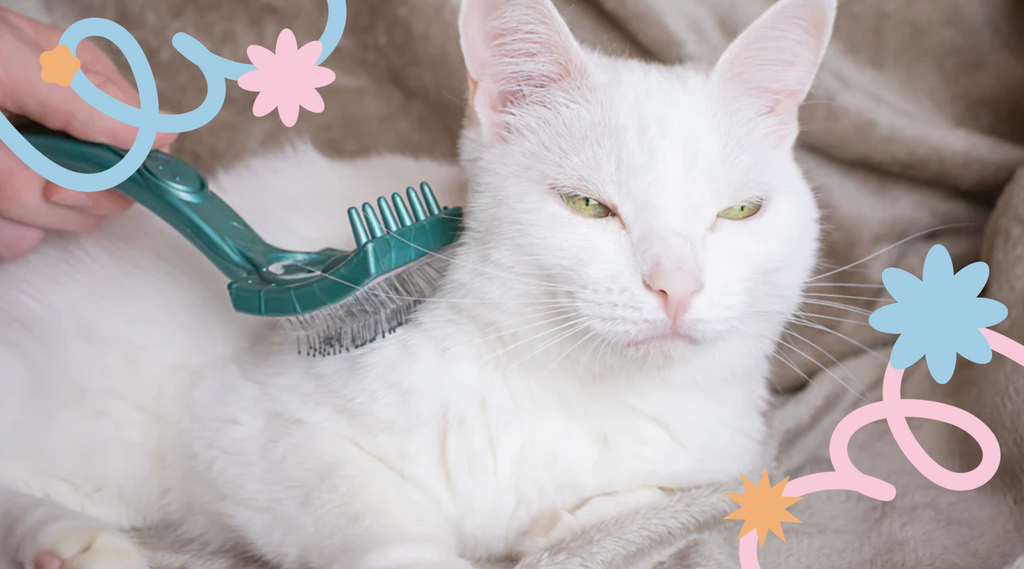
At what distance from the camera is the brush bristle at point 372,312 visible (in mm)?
1061

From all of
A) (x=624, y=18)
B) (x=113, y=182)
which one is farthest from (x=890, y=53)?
(x=113, y=182)

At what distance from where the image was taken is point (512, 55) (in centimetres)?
110

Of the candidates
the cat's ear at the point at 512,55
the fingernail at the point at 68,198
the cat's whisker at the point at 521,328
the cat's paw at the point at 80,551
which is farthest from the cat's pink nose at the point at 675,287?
the fingernail at the point at 68,198

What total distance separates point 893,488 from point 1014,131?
0.99m

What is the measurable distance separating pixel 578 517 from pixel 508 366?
231mm

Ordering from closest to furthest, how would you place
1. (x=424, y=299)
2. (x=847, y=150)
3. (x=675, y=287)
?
(x=675, y=287), (x=424, y=299), (x=847, y=150)

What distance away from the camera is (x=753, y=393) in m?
1.27

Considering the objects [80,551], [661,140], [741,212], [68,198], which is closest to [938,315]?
[741,212]

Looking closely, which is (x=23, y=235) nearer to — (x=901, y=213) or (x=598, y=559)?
(x=598, y=559)

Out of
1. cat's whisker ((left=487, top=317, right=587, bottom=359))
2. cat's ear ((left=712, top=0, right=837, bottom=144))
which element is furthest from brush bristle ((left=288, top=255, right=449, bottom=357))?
cat's ear ((left=712, top=0, right=837, bottom=144))

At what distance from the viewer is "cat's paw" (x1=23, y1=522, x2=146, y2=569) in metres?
0.98

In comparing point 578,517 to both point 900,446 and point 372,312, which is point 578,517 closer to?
point 372,312

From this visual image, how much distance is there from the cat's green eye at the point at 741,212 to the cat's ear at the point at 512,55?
0.28 metres

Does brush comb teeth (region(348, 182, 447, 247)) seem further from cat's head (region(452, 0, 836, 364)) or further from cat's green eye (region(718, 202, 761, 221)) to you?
cat's green eye (region(718, 202, 761, 221))
